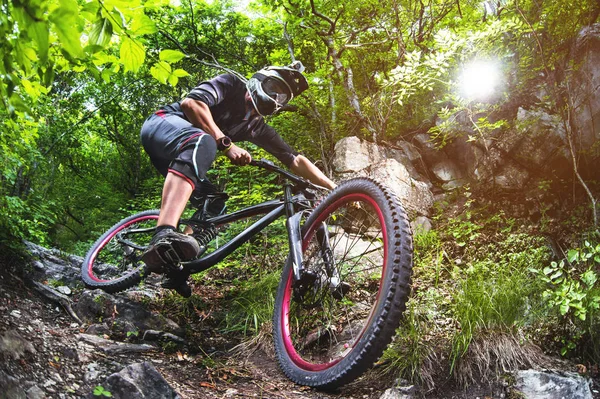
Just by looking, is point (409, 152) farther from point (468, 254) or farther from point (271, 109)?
point (271, 109)

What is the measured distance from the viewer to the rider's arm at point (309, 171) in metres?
2.91

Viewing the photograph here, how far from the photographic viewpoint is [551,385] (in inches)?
75.0

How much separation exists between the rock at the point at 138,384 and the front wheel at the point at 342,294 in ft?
2.33

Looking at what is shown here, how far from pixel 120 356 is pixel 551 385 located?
2.08 m

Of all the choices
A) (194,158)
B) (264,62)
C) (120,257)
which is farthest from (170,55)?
(264,62)

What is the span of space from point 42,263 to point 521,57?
18.2 feet

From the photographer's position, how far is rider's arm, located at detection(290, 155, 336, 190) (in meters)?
2.91

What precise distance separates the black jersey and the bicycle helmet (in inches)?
4.2

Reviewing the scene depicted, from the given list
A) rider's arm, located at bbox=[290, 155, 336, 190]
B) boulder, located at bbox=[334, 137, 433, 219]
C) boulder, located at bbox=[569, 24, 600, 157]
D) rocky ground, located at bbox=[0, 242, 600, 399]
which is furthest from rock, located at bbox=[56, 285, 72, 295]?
boulder, located at bbox=[569, 24, 600, 157]

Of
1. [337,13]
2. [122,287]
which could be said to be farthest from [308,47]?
[122,287]

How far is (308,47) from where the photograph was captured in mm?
6570

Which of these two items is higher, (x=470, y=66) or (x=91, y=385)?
(x=470, y=66)

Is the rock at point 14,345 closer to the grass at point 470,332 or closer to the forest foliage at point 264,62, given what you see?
the forest foliage at point 264,62

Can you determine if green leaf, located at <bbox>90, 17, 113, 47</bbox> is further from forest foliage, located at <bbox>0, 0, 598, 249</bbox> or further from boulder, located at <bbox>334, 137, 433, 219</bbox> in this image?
boulder, located at <bbox>334, 137, 433, 219</bbox>
